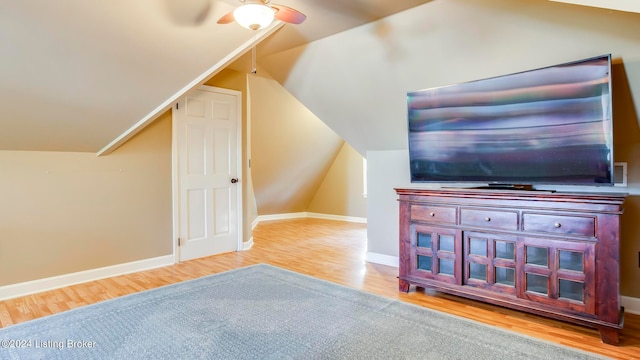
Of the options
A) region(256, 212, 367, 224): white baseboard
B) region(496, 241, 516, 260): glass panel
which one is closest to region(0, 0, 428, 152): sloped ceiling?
region(496, 241, 516, 260): glass panel

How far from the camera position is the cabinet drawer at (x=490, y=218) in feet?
7.97

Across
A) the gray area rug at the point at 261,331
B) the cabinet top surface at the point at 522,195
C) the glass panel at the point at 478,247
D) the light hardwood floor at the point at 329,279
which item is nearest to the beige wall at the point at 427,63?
the light hardwood floor at the point at 329,279

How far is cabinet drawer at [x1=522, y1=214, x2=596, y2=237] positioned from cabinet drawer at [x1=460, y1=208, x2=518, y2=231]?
78mm

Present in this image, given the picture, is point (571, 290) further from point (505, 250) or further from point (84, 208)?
point (84, 208)

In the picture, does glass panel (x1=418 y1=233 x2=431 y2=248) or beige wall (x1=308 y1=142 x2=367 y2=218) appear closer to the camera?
glass panel (x1=418 y1=233 x2=431 y2=248)

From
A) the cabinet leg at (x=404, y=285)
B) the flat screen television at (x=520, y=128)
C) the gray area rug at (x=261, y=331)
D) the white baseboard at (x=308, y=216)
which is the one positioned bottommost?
the gray area rug at (x=261, y=331)

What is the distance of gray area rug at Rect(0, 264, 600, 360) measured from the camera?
1.96 m

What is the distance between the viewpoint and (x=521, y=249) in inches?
93.6

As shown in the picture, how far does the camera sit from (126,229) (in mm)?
3604

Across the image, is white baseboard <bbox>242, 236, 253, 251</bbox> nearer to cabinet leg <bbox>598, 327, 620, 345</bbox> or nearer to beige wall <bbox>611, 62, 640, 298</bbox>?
cabinet leg <bbox>598, 327, 620, 345</bbox>

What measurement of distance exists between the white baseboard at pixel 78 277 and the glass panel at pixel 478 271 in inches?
123

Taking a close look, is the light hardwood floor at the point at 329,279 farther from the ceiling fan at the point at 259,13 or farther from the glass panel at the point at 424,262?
the ceiling fan at the point at 259,13

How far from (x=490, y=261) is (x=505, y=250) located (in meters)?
0.14

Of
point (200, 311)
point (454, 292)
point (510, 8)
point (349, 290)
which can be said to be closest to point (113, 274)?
point (200, 311)
